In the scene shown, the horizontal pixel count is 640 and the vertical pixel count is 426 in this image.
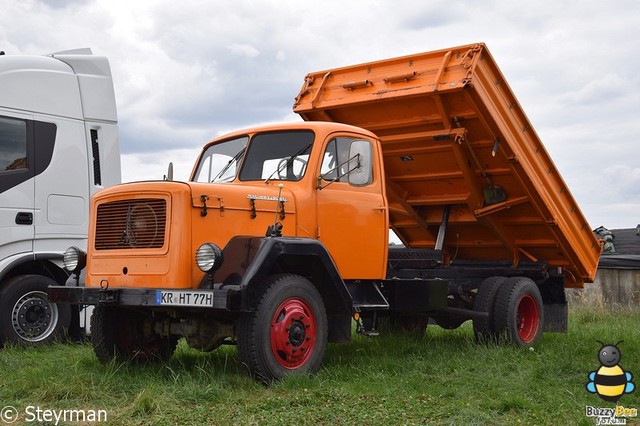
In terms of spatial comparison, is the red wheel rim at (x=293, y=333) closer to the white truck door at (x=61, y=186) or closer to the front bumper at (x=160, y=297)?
the front bumper at (x=160, y=297)

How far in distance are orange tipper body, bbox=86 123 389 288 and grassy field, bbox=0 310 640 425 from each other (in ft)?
2.69

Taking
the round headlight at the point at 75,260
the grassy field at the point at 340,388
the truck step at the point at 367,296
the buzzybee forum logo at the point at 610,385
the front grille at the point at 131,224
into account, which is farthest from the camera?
the truck step at the point at 367,296

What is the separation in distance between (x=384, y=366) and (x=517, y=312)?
261cm

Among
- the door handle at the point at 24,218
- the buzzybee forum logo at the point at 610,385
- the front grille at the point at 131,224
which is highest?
the door handle at the point at 24,218

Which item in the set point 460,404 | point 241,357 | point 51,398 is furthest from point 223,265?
point 460,404

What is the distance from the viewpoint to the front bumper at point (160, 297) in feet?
19.3

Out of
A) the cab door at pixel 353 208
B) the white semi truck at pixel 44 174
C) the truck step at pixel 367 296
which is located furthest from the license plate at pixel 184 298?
the white semi truck at pixel 44 174

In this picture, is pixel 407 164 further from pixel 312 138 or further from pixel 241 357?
pixel 241 357

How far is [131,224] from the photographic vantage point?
21.8ft

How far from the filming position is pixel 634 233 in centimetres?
1742

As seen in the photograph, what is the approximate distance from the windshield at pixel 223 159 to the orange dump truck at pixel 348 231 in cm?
2

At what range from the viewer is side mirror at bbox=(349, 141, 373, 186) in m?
7.28

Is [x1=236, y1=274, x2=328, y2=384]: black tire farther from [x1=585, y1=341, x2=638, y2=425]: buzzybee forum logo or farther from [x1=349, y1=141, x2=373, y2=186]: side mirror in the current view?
[x1=585, y1=341, x2=638, y2=425]: buzzybee forum logo

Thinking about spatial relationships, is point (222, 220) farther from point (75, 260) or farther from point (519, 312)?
point (519, 312)
